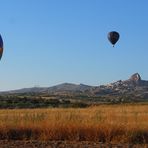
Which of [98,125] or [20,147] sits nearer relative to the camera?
[20,147]

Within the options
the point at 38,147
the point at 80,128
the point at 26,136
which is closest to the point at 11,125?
the point at 26,136

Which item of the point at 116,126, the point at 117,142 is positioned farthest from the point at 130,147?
the point at 116,126

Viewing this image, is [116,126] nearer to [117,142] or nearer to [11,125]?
[117,142]

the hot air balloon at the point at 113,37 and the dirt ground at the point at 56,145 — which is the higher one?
the hot air balloon at the point at 113,37

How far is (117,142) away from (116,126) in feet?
4.92

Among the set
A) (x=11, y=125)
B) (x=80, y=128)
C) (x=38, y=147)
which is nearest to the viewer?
(x=38, y=147)

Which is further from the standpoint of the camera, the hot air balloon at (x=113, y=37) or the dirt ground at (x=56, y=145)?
the hot air balloon at (x=113, y=37)

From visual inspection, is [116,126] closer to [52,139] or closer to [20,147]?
[52,139]

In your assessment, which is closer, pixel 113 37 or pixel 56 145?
pixel 56 145

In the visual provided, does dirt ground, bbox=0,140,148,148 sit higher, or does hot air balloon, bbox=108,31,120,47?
hot air balloon, bbox=108,31,120,47

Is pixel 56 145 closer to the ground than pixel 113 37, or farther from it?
closer to the ground

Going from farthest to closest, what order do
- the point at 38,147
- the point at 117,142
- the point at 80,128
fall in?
the point at 80,128 → the point at 117,142 → the point at 38,147

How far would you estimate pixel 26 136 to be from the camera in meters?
18.7

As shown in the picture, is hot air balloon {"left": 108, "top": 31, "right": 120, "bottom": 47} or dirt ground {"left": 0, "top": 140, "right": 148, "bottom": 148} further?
hot air balloon {"left": 108, "top": 31, "right": 120, "bottom": 47}
